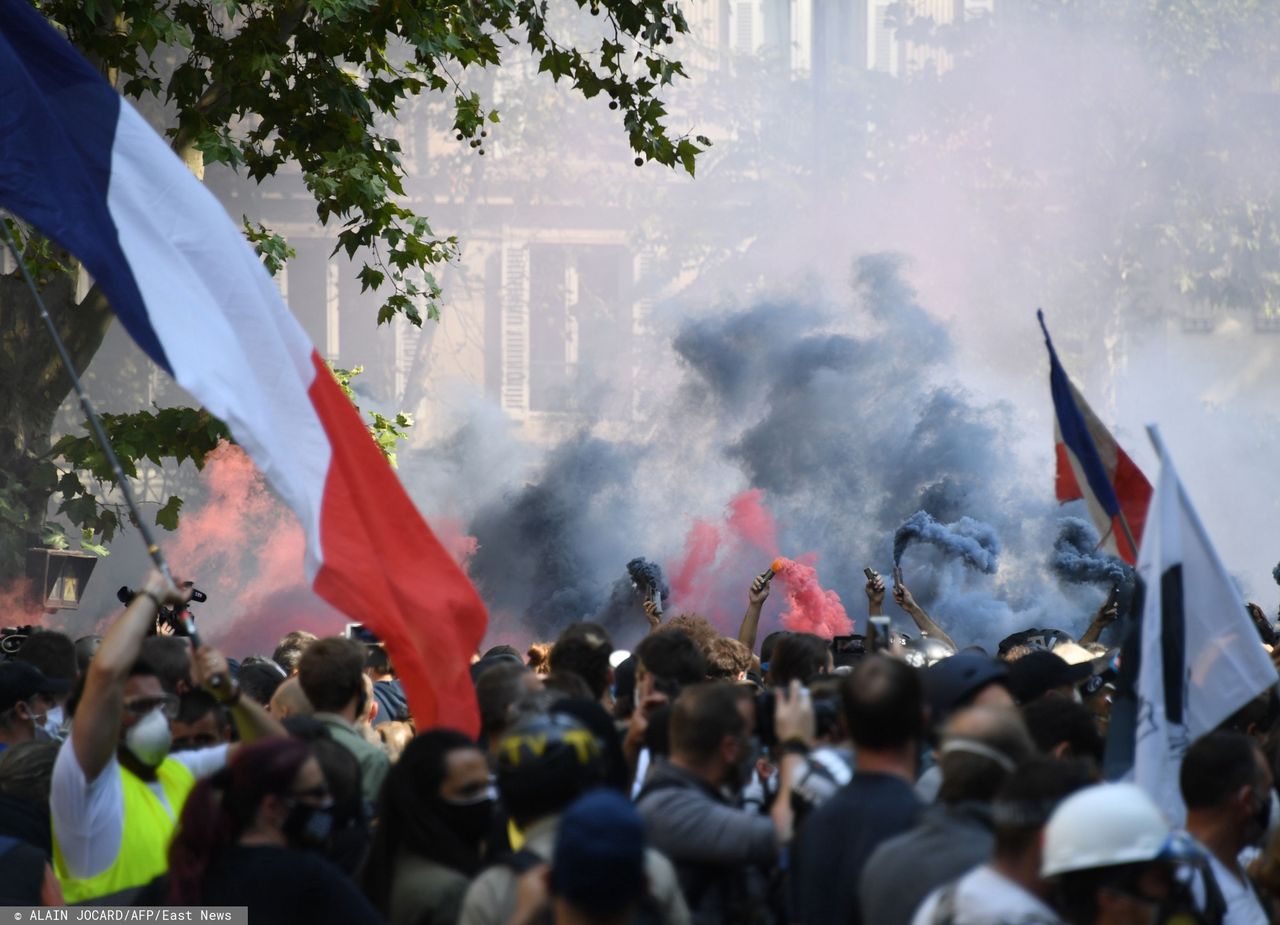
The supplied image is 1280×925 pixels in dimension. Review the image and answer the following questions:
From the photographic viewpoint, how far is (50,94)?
644cm

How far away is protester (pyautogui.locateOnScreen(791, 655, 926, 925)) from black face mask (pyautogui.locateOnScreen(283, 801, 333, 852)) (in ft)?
3.49

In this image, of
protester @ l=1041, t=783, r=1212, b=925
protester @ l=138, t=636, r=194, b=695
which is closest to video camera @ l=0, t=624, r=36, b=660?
protester @ l=138, t=636, r=194, b=695

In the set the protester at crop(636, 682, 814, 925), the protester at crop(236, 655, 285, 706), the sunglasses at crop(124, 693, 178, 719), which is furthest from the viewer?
the protester at crop(236, 655, 285, 706)

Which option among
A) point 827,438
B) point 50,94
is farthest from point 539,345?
point 50,94

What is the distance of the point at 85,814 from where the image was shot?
15.6 feet

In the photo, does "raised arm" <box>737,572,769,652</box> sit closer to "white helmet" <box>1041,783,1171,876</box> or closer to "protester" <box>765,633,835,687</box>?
"protester" <box>765,633,835,687</box>

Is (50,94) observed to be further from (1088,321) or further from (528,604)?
(1088,321)

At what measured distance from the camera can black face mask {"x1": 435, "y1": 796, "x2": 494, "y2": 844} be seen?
4.32 m

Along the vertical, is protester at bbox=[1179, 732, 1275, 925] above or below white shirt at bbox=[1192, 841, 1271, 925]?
above

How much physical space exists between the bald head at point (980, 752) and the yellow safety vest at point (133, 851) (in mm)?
1949

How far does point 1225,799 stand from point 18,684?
3.89m

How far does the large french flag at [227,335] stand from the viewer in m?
5.62

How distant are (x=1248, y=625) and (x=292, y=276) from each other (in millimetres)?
38755

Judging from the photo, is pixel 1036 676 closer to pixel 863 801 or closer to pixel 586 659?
pixel 586 659
